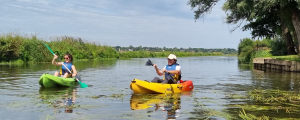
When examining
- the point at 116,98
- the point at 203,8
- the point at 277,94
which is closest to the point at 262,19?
the point at 203,8

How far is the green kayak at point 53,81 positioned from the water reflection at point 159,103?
9.34ft

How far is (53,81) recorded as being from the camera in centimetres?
1018

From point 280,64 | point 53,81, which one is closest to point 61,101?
point 53,81

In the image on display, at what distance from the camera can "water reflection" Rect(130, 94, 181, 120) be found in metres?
6.36

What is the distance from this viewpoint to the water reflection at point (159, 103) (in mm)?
6355

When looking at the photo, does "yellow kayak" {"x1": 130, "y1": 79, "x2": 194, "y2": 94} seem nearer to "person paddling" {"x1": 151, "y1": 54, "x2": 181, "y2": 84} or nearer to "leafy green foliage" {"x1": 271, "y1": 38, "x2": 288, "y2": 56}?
"person paddling" {"x1": 151, "y1": 54, "x2": 181, "y2": 84}

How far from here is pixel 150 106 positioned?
22.9ft

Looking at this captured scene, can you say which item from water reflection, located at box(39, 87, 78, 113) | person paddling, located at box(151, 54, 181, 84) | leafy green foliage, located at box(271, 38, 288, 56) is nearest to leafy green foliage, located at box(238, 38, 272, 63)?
leafy green foliage, located at box(271, 38, 288, 56)

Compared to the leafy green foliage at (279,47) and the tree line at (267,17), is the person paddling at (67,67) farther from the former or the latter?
the leafy green foliage at (279,47)

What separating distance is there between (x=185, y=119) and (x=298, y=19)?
14483 mm

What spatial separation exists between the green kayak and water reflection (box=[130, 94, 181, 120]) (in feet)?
9.34

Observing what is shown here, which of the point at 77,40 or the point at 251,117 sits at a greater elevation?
the point at 77,40

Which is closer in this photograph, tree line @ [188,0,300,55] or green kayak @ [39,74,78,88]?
green kayak @ [39,74,78,88]

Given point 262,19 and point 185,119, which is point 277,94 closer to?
point 185,119
